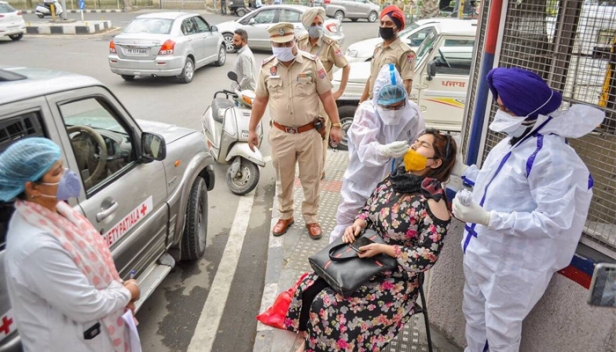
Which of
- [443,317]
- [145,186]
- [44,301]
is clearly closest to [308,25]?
[145,186]

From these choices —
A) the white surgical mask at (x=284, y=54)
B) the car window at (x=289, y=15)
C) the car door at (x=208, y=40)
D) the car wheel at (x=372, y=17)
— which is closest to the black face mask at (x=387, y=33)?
the white surgical mask at (x=284, y=54)

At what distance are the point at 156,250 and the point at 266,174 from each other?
321cm

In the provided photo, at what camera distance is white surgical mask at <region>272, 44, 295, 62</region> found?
4309mm

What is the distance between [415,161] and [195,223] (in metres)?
2.22

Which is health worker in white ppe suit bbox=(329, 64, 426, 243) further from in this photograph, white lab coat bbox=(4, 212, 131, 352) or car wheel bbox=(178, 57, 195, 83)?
car wheel bbox=(178, 57, 195, 83)

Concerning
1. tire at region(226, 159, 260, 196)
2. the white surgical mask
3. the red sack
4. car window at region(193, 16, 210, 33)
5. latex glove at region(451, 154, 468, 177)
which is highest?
the white surgical mask

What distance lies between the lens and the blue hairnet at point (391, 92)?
10.3ft

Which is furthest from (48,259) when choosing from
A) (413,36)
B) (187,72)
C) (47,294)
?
(187,72)

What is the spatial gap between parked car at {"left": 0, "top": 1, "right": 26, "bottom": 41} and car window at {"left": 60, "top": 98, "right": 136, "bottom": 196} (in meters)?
17.3

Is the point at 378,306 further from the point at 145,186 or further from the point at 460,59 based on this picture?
the point at 460,59

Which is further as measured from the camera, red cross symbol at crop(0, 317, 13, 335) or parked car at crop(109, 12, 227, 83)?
parked car at crop(109, 12, 227, 83)

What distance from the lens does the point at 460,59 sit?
691cm

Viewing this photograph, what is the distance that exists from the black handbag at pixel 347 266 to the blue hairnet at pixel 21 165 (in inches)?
56.8

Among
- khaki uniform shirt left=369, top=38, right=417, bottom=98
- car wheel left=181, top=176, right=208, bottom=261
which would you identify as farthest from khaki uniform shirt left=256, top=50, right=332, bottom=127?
khaki uniform shirt left=369, top=38, right=417, bottom=98
